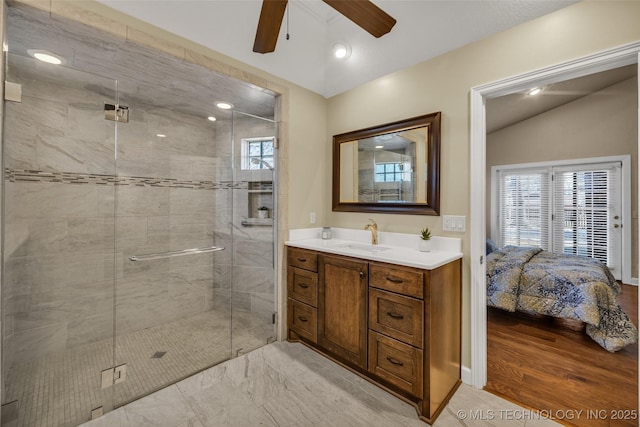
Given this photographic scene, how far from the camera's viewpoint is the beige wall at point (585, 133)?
4.38m

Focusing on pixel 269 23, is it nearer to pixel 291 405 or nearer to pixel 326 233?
pixel 326 233

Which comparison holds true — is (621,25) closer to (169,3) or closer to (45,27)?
(169,3)

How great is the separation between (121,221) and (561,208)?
22.5 feet

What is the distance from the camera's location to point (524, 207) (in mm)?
5555

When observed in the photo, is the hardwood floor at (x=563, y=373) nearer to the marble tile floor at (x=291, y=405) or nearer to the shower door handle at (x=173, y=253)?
the marble tile floor at (x=291, y=405)

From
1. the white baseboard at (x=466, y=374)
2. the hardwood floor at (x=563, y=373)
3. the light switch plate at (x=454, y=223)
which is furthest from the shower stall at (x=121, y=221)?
the hardwood floor at (x=563, y=373)

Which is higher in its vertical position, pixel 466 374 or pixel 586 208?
pixel 586 208

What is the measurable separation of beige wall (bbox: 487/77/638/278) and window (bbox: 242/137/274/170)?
536 cm

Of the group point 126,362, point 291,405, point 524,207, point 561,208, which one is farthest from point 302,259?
point 561,208

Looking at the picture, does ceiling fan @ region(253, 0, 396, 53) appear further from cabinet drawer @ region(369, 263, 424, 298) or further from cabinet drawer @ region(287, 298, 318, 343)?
cabinet drawer @ region(287, 298, 318, 343)

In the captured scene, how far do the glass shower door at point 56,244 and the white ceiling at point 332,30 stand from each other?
69 centimetres

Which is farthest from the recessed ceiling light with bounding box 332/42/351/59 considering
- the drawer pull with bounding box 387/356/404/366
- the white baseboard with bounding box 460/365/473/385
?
the white baseboard with bounding box 460/365/473/385

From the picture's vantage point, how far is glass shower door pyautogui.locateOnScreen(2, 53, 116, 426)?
159 centimetres

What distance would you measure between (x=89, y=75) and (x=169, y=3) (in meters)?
0.69
